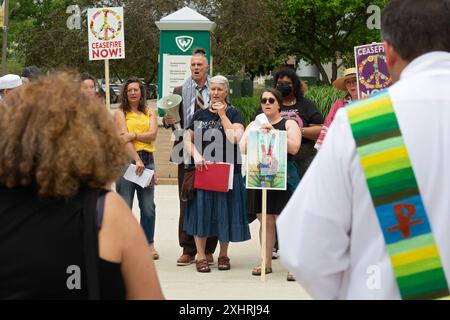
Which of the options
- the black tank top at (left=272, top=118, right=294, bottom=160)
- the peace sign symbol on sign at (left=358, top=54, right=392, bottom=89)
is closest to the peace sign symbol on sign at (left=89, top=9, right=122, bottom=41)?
the black tank top at (left=272, top=118, right=294, bottom=160)

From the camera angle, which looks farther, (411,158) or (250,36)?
(250,36)

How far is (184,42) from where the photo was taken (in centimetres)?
1862

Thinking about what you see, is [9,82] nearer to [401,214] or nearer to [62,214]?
[62,214]

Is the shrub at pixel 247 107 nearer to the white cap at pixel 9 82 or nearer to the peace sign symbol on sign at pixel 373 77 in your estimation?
the white cap at pixel 9 82

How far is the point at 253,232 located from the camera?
10961mm

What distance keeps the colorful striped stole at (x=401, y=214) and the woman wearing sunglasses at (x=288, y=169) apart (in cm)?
544

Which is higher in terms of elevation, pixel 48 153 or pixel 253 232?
pixel 48 153

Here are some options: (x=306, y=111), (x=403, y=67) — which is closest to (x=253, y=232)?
(x=306, y=111)

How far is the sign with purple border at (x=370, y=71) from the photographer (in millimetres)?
8570

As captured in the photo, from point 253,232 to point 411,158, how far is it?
8.17 metres

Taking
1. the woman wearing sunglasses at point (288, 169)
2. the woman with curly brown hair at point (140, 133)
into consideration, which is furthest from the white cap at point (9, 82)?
the woman wearing sunglasses at point (288, 169)

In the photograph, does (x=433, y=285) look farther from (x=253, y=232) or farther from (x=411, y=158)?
(x=253, y=232)

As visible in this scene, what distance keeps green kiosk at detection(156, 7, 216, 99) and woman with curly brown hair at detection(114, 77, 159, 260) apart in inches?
343

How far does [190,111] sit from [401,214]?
20.9 feet
